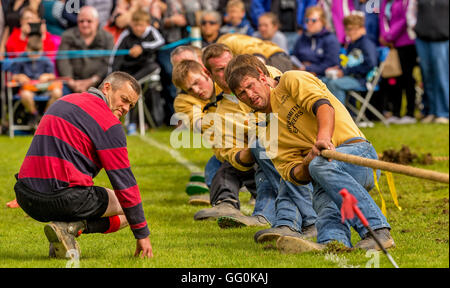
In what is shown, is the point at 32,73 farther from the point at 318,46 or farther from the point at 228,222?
the point at 228,222

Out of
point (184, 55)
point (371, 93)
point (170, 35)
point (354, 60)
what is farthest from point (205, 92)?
point (170, 35)

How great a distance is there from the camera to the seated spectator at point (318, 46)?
1458cm

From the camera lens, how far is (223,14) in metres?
16.6

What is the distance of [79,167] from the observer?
225 inches

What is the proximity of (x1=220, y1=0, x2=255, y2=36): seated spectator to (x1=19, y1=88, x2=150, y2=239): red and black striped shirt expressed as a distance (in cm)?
966

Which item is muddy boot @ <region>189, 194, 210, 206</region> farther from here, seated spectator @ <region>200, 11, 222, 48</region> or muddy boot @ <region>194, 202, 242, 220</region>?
seated spectator @ <region>200, 11, 222, 48</region>

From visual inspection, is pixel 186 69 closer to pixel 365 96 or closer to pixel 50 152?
pixel 50 152

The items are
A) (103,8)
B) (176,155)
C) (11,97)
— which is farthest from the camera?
(103,8)

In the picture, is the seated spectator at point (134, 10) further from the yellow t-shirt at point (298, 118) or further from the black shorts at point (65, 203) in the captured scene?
the black shorts at point (65, 203)

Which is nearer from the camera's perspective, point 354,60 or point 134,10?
point 354,60

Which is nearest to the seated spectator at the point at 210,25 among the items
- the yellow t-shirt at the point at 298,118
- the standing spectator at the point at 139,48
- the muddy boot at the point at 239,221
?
the standing spectator at the point at 139,48

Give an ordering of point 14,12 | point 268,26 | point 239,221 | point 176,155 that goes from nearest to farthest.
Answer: point 239,221 → point 176,155 → point 268,26 → point 14,12

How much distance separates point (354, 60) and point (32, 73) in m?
5.85

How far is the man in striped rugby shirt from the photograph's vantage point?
558 cm
